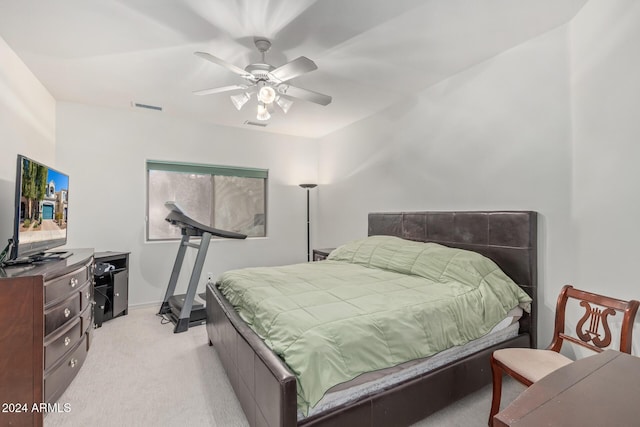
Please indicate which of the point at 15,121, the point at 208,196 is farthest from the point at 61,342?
the point at 208,196

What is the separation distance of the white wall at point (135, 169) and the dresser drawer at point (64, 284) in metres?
1.57

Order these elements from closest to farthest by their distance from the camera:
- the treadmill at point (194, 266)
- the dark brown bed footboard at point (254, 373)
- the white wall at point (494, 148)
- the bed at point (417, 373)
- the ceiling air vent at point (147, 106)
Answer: the dark brown bed footboard at point (254, 373), the bed at point (417, 373), the white wall at point (494, 148), the treadmill at point (194, 266), the ceiling air vent at point (147, 106)

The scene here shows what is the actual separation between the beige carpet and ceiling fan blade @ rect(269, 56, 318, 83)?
2.30m

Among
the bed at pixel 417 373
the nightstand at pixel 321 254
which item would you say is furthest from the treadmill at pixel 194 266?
the nightstand at pixel 321 254

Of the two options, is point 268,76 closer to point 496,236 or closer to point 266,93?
point 266,93

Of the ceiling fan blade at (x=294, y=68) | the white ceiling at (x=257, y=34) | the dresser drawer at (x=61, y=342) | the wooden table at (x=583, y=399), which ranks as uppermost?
the white ceiling at (x=257, y=34)

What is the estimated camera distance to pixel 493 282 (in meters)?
2.22

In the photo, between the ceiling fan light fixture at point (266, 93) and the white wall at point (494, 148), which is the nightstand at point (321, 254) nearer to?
the white wall at point (494, 148)

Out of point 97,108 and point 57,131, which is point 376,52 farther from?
point 57,131

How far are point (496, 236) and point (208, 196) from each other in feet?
12.8

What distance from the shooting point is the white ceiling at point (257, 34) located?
1944 millimetres

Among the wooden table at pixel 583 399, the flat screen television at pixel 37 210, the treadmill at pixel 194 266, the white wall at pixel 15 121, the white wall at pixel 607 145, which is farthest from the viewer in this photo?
the treadmill at pixel 194 266

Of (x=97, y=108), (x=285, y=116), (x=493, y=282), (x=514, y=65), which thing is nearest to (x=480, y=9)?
(x=514, y=65)

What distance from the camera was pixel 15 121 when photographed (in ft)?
→ 8.34
